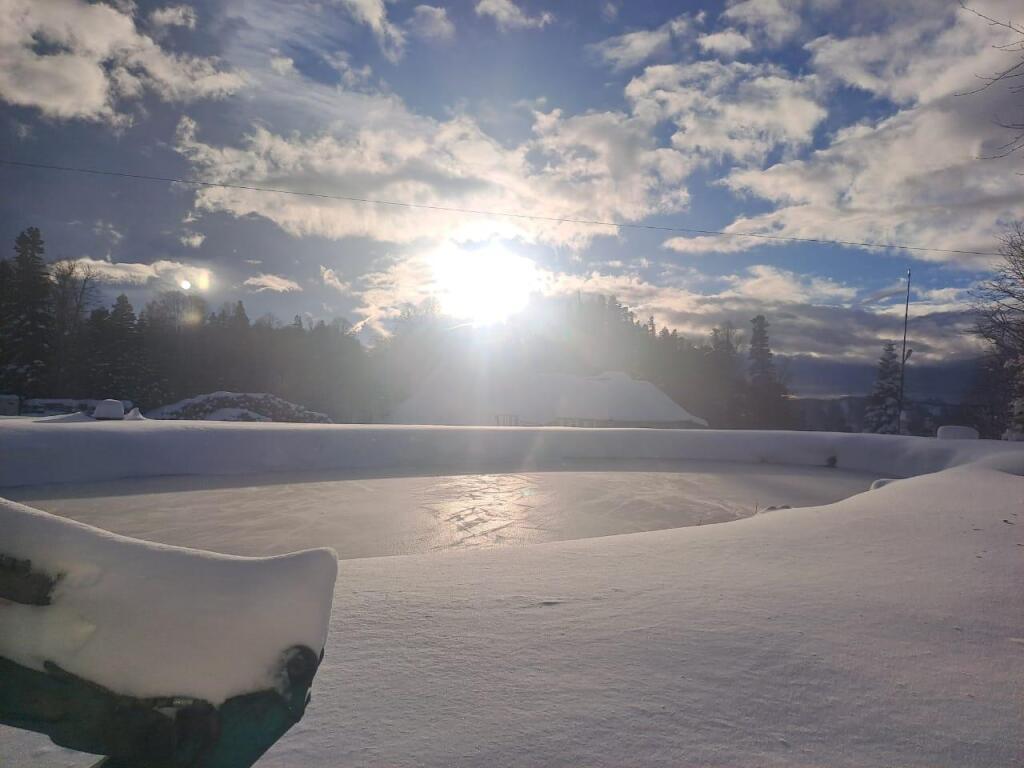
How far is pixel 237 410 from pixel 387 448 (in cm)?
1140

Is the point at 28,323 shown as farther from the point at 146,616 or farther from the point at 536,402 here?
the point at 146,616

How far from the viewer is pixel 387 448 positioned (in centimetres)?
859

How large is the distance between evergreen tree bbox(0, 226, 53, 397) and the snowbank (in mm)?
18849

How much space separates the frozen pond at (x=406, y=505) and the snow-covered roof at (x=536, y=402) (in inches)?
505

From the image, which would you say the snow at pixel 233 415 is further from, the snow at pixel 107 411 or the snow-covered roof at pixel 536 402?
the snow at pixel 107 411

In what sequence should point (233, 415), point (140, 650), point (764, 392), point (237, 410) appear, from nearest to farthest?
point (140, 650) < point (233, 415) < point (237, 410) < point (764, 392)

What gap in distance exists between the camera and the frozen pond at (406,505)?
4.04 m

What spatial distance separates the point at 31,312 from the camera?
2158 cm

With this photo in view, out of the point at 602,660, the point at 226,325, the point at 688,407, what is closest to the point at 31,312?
the point at 226,325

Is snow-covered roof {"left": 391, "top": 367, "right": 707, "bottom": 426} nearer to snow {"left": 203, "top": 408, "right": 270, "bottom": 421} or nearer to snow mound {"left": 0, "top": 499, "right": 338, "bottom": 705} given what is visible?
snow {"left": 203, "top": 408, "right": 270, "bottom": 421}

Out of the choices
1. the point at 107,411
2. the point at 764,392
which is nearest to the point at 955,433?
the point at 107,411

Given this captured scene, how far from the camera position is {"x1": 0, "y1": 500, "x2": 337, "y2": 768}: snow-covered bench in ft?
3.00

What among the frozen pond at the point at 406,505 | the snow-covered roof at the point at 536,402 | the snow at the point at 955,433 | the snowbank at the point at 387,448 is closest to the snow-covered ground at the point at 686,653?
the frozen pond at the point at 406,505

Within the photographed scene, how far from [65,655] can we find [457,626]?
93 cm
